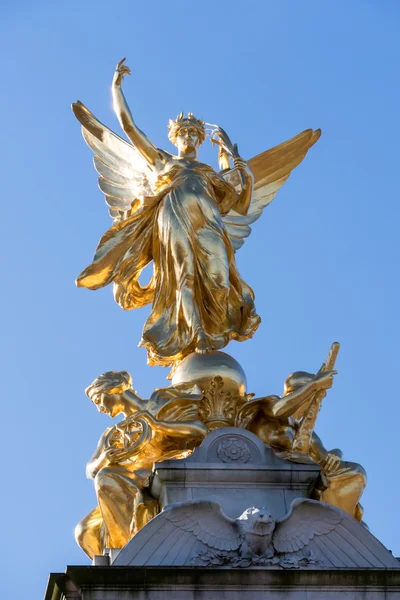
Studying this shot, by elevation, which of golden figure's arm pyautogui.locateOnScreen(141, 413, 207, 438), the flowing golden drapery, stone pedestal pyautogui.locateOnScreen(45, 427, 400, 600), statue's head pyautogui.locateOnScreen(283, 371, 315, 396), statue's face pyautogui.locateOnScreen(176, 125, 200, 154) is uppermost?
statue's face pyautogui.locateOnScreen(176, 125, 200, 154)

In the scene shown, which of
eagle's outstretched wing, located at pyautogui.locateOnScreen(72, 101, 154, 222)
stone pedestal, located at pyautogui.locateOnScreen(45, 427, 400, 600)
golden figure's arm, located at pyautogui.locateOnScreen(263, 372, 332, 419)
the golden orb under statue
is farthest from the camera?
eagle's outstretched wing, located at pyautogui.locateOnScreen(72, 101, 154, 222)

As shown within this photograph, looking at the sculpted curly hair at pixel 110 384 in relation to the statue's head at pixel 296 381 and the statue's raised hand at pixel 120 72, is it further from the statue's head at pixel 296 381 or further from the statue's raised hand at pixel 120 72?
the statue's raised hand at pixel 120 72

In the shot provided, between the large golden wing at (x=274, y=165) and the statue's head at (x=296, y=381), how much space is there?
4.37 m

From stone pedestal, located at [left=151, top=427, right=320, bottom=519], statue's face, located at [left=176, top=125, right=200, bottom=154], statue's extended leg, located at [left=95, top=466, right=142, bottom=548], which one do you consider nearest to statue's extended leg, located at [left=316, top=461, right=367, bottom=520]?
stone pedestal, located at [left=151, top=427, right=320, bottom=519]

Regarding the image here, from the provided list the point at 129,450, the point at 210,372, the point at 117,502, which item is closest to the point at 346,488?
the point at 210,372

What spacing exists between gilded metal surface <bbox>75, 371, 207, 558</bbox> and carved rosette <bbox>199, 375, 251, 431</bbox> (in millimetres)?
220

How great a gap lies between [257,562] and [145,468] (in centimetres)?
253

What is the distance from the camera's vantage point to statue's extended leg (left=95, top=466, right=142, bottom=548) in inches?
713

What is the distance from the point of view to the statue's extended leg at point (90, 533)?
18.8 metres

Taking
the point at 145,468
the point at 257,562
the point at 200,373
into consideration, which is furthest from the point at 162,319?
the point at 257,562

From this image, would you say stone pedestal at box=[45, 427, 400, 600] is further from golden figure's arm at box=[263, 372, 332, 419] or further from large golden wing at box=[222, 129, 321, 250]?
large golden wing at box=[222, 129, 321, 250]

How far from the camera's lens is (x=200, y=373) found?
19.7 m

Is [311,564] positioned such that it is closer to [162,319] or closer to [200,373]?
[200,373]

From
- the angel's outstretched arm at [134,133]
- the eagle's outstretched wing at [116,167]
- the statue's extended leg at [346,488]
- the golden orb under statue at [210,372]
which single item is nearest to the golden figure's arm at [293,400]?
the golden orb under statue at [210,372]
